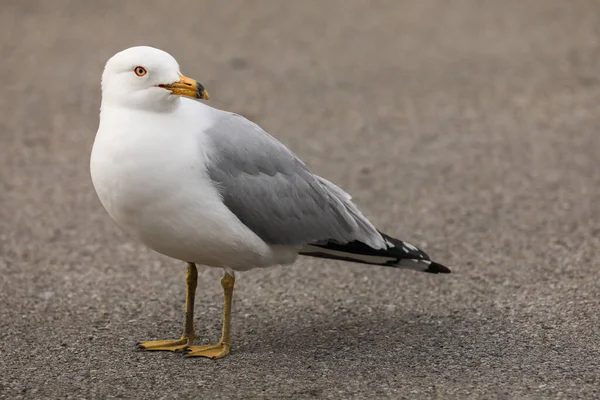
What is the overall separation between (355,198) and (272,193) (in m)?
2.66

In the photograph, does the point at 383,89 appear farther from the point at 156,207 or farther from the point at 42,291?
the point at 156,207

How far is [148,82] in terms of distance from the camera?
4547 mm

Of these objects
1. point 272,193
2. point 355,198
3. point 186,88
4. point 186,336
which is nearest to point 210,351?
point 186,336

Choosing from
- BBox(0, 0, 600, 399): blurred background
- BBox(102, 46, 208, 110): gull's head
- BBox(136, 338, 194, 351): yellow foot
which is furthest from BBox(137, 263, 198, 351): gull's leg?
BBox(102, 46, 208, 110): gull's head

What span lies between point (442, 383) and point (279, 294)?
5.23 ft

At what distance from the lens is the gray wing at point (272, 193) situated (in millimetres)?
4625

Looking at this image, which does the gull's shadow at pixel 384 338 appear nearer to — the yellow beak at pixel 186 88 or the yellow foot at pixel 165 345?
the yellow foot at pixel 165 345

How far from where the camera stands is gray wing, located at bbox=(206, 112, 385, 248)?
4625 mm

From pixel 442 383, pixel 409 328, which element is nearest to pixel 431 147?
pixel 409 328

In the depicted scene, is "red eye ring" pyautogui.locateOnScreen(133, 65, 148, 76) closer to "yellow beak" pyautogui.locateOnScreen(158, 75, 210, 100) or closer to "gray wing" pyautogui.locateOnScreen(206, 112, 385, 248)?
"yellow beak" pyautogui.locateOnScreen(158, 75, 210, 100)

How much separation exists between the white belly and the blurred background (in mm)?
608

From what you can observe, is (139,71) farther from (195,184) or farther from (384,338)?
(384,338)

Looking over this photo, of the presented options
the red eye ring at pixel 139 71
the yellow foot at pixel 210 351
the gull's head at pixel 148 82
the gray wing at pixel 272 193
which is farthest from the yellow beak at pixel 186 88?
the yellow foot at pixel 210 351

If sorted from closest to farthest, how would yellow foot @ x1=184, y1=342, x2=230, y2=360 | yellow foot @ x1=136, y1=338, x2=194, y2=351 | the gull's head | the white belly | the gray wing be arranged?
the white belly < the gull's head < the gray wing < yellow foot @ x1=184, y1=342, x2=230, y2=360 < yellow foot @ x1=136, y1=338, x2=194, y2=351
